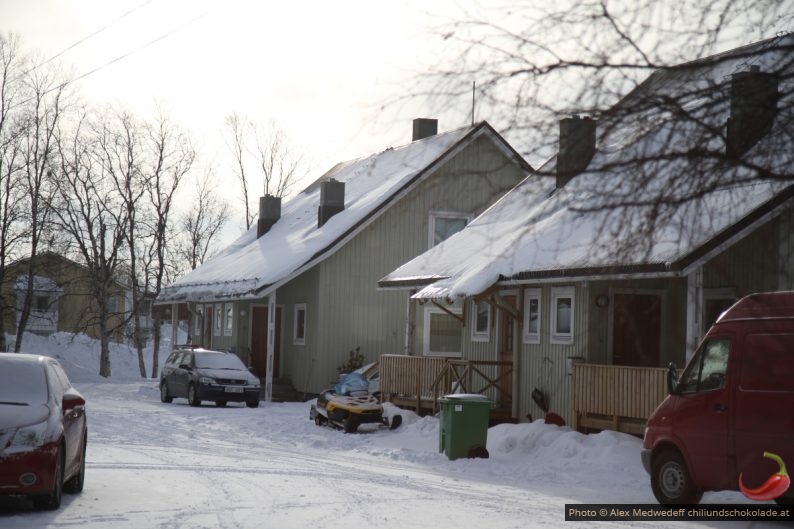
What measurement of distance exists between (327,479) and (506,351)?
10.3 m

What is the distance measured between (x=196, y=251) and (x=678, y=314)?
169ft

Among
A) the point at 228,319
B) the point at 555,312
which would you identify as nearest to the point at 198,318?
the point at 228,319

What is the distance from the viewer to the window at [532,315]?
22.7 meters

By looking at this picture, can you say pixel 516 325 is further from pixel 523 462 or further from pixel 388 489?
pixel 388 489

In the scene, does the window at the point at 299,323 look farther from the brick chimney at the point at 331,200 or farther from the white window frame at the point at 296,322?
the brick chimney at the point at 331,200

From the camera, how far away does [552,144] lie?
621 cm

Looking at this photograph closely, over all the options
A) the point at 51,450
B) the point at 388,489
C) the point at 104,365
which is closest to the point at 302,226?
the point at 104,365

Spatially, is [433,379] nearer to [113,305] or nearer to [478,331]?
[478,331]

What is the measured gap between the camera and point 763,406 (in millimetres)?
11633

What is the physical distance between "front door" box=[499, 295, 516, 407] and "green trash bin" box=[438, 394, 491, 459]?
229 inches

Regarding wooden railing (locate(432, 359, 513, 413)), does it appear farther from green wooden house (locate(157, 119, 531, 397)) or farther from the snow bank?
the snow bank

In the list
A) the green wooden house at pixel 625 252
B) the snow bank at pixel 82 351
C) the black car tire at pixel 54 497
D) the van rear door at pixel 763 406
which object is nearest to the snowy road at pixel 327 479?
the black car tire at pixel 54 497

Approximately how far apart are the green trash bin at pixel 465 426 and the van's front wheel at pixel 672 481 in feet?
15.5

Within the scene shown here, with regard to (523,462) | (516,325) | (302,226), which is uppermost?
(302,226)
